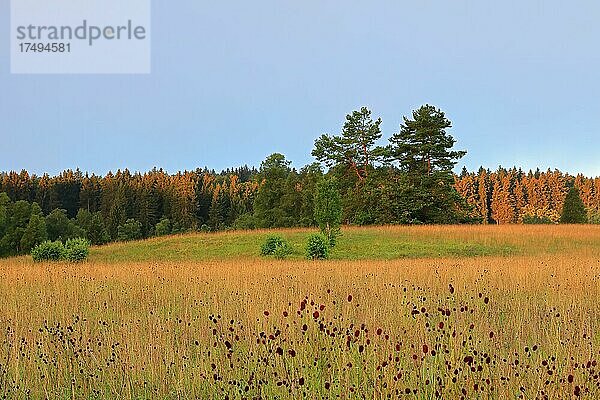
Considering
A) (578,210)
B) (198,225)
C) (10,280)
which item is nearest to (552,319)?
(10,280)

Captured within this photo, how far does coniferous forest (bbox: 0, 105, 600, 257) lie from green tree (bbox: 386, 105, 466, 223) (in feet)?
0.27

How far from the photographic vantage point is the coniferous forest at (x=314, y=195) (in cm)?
3866

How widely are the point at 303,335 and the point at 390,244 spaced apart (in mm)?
18955

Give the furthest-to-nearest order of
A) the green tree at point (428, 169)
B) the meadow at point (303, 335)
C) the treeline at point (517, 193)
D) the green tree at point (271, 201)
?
1. the treeline at point (517, 193)
2. the green tree at point (271, 201)
3. the green tree at point (428, 169)
4. the meadow at point (303, 335)

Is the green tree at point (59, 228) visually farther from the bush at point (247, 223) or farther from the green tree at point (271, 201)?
the green tree at point (271, 201)

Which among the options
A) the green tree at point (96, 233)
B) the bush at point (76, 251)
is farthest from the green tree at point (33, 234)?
the bush at point (76, 251)

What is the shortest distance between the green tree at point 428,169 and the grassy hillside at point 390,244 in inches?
403

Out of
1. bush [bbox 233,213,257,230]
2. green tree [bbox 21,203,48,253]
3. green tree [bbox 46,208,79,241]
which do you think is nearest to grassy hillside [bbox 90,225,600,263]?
bush [bbox 233,213,257,230]

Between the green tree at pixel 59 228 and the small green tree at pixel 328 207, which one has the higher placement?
the small green tree at pixel 328 207

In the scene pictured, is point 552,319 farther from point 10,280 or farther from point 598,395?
point 10,280

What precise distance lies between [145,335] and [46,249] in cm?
1827

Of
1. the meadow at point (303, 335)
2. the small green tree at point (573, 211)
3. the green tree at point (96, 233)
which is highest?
the small green tree at point (573, 211)

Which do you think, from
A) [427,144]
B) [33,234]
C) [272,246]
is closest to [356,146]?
[427,144]

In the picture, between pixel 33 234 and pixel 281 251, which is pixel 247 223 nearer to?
pixel 33 234
